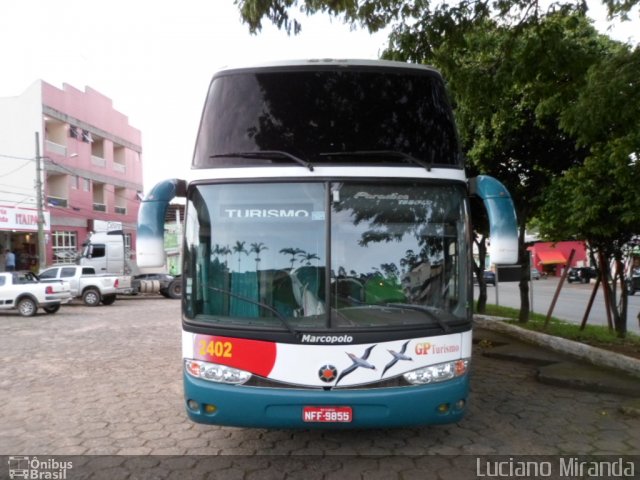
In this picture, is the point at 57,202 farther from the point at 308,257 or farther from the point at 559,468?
the point at 559,468

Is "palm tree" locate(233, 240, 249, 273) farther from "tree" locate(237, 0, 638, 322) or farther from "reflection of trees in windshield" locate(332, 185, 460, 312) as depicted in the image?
"tree" locate(237, 0, 638, 322)

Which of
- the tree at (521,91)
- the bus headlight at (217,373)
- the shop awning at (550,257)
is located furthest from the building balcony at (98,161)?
Answer: the shop awning at (550,257)

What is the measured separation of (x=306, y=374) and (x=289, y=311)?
49cm

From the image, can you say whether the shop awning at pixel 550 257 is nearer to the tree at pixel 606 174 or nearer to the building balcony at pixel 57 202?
the building balcony at pixel 57 202

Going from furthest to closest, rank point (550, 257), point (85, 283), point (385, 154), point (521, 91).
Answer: point (550, 257), point (85, 283), point (521, 91), point (385, 154)

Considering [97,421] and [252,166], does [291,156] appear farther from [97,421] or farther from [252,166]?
[97,421]

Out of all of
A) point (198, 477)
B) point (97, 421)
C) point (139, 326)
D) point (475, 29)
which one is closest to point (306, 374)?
point (198, 477)

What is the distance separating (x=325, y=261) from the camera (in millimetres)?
4035

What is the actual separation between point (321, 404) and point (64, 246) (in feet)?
96.2

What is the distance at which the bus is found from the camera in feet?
12.8

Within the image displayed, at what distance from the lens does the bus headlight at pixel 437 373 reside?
3.98 m

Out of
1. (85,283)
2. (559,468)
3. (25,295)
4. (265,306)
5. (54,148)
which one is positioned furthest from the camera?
(54,148)

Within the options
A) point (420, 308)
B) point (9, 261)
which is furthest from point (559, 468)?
point (9, 261)

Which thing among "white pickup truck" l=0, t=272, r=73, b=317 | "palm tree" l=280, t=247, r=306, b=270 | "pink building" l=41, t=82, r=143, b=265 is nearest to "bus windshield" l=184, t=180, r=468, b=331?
"palm tree" l=280, t=247, r=306, b=270
